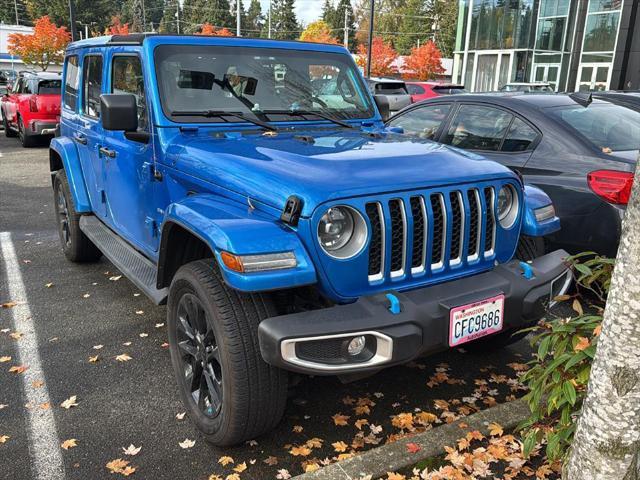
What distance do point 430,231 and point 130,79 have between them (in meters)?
2.53

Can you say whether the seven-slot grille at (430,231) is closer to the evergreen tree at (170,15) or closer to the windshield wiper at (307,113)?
the windshield wiper at (307,113)

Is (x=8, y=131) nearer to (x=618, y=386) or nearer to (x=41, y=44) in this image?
(x=618, y=386)

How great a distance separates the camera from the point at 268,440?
3168mm

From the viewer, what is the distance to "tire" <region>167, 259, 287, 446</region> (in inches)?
105

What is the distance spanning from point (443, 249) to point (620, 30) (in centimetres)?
2767

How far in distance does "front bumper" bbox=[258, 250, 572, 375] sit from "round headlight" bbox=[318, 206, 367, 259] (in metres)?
0.25

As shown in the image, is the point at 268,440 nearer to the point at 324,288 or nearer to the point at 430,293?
the point at 324,288

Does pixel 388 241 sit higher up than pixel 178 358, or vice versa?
pixel 388 241

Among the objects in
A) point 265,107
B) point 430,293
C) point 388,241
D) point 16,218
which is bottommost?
point 16,218

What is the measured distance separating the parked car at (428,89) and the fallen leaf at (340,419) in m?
14.5

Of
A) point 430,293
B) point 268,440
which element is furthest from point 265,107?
point 268,440

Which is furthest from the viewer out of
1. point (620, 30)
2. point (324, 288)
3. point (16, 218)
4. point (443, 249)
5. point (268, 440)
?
point (620, 30)

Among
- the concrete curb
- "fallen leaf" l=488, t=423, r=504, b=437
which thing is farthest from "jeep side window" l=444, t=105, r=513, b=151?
"fallen leaf" l=488, t=423, r=504, b=437

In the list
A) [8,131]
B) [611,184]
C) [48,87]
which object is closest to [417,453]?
[611,184]
